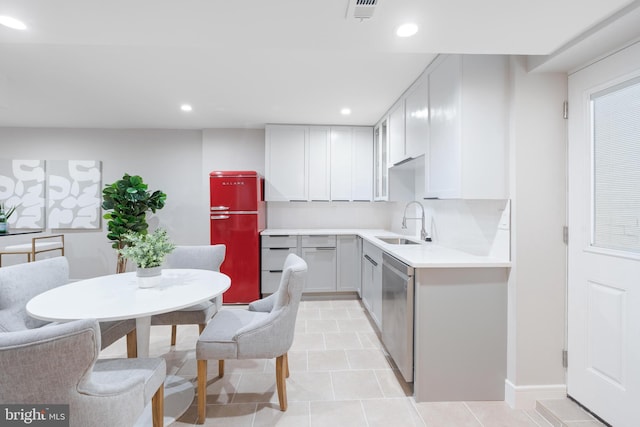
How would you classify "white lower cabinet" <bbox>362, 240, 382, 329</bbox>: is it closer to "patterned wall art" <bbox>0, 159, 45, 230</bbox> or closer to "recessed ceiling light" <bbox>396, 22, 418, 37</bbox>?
"recessed ceiling light" <bbox>396, 22, 418, 37</bbox>

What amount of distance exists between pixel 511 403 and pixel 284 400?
1.47 m

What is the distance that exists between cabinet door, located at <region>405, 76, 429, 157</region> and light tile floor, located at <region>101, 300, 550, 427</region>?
1.90 m

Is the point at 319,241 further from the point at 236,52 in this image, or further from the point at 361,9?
the point at 361,9

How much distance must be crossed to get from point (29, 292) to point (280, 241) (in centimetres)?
252

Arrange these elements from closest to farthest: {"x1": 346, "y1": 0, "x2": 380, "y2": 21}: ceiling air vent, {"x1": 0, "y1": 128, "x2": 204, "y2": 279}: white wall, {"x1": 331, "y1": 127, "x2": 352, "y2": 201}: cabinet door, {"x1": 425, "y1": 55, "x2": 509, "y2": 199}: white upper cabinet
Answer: {"x1": 346, "y1": 0, "x2": 380, "y2": 21}: ceiling air vent, {"x1": 425, "y1": 55, "x2": 509, "y2": 199}: white upper cabinet, {"x1": 331, "y1": 127, "x2": 352, "y2": 201}: cabinet door, {"x1": 0, "y1": 128, "x2": 204, "y2": 279}: white wall

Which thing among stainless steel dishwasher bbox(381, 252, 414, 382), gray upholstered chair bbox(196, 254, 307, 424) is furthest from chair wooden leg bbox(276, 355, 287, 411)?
stainless steel dishwasher bbox(381, 252, 414, 382)

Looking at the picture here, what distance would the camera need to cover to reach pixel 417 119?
268cm

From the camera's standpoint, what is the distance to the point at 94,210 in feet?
15.1

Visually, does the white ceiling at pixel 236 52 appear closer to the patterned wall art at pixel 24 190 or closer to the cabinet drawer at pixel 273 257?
the patterned wall art at pixel 24 190

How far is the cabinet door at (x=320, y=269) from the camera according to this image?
404 centimetres

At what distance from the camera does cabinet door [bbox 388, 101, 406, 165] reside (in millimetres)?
3092

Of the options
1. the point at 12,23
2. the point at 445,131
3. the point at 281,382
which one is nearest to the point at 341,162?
the point at 445,131

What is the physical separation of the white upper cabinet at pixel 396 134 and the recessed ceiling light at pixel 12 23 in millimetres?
2864

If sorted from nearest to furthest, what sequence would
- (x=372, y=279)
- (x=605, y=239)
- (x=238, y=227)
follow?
(x=605, y=239)
(x=372, y=279)
(x=238, y=227)
